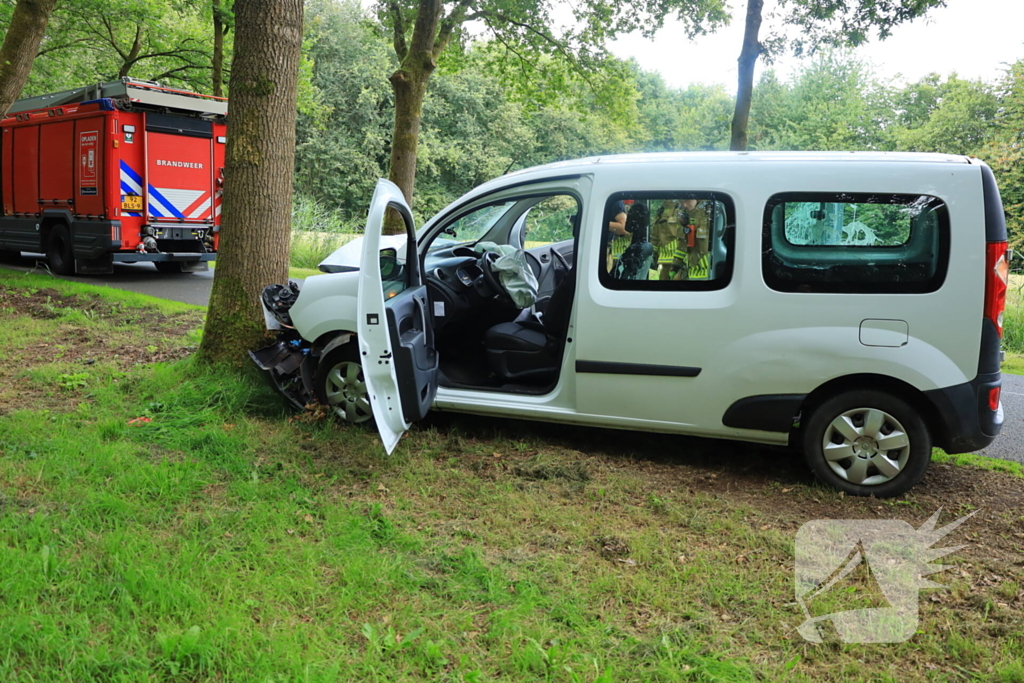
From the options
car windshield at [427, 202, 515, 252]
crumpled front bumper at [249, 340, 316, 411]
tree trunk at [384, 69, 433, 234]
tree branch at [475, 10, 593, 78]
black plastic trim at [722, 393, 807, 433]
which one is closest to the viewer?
black plastic trim at [722, 393, 807, 433]

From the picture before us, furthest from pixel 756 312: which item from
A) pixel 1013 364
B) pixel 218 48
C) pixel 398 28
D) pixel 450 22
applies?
pixel 218 48

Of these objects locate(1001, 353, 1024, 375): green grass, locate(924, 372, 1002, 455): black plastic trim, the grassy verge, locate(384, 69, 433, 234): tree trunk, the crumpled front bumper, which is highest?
locate(384, 69, 433, 234): tree trunk

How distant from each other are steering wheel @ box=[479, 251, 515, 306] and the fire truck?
9.22 m

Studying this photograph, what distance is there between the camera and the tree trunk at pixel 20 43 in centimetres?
878

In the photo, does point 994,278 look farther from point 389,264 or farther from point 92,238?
point 92,238

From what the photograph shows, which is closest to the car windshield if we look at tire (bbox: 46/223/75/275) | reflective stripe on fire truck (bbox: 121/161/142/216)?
reflective stripe on fire truck (bbox: 121/161/142/216)

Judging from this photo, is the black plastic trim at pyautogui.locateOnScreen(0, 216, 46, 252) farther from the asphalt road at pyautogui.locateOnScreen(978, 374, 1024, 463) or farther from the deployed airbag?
the asphalt road at pyautogui.locateOnScreen(978, 374, 1024, 463)

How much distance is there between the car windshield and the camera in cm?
614

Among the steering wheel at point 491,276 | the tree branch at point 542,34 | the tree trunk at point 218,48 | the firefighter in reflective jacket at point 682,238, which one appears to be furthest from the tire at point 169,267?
the firefighter in reflective jacket at point 682,238

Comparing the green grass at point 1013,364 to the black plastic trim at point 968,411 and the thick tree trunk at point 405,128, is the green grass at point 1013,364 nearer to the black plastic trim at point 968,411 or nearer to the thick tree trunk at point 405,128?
the black plastic trim at point 968,411

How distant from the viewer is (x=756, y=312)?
447cm

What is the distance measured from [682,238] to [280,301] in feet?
9.48

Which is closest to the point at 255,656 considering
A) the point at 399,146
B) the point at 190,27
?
the point at 399,146

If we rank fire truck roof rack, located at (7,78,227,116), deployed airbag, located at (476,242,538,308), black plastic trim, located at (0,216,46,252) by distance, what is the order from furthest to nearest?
black plastic trim, located at (0,216,46,252) → fire truck roof rack, located at (7,78,227,116) → deployed airbag, located at (476,242,538,308)
